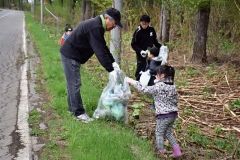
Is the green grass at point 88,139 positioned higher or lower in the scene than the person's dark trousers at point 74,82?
lower

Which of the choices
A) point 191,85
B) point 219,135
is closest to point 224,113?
point 219,135

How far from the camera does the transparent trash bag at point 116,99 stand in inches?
286

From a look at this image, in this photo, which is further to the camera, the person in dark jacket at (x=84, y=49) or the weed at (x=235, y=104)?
the weed at (x=235, y=104)

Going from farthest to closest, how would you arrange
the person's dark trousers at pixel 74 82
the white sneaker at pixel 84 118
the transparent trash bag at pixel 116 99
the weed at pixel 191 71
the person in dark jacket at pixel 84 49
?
the weed at pixel 191 71
the person's dark trousers at pixel 74 82
the white sneaker at pixel 84 118
the transparent trash bag at pixel 116 99
the person in dark jacket at pixel 84 49

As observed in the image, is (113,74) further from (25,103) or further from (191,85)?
Answer: (191,85)

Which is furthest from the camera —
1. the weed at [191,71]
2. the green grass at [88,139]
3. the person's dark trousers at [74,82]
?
the weed at [191,71]

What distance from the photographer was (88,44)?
7.34 m

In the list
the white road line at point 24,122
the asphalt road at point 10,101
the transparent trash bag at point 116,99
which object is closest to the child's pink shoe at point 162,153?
the transparent trash bag at point 116,99

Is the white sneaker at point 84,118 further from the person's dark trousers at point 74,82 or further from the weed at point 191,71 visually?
the weed at point 191,71

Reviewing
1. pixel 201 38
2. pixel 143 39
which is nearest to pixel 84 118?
pixel 143 39

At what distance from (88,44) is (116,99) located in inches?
37.6

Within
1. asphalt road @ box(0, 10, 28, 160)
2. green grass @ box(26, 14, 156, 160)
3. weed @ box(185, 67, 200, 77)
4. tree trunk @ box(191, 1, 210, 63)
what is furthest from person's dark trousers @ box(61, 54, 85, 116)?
tree trunk @ box(191, 1, 210, 63)

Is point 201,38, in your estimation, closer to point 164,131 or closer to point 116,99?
point 116,99

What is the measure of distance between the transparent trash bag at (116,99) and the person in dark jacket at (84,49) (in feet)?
0.78
